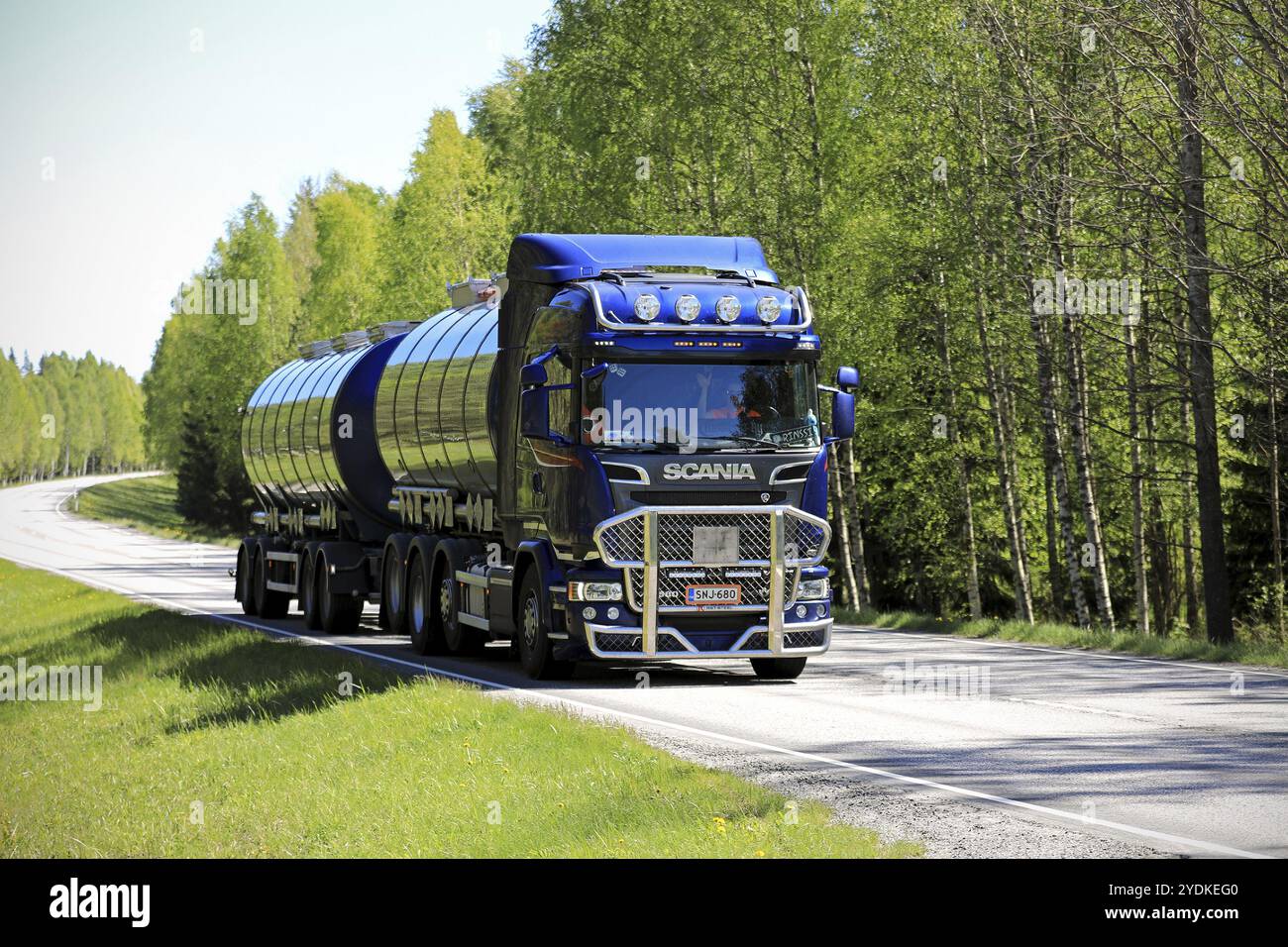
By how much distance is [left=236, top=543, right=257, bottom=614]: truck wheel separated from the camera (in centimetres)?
3020

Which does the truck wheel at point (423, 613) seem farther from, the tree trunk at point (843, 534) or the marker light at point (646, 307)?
the tree trunk at point (843, 534)

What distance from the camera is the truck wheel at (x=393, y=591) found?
910 inches

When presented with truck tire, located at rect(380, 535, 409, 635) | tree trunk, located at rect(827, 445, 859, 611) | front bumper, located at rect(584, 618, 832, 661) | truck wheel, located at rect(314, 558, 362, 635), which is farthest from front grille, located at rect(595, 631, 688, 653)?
tree trunk, located at rect(827, 445, 859, 611)

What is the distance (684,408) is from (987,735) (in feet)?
15.1

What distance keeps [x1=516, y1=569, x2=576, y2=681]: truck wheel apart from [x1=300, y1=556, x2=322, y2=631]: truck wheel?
8.65 m

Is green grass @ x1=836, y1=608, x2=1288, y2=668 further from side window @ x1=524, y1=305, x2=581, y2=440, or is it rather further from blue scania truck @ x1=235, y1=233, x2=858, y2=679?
side window @ x1=524, y1=305, x2=581, y2=440

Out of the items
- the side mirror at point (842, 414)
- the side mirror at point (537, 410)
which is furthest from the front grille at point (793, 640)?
the side mirror at point (537, 410)

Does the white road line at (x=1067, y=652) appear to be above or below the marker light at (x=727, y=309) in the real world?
below

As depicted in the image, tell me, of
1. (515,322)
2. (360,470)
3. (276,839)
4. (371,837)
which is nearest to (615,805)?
(371,837)

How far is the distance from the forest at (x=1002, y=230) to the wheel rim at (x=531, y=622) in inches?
352

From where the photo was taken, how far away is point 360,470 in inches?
970

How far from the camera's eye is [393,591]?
76.9 feet

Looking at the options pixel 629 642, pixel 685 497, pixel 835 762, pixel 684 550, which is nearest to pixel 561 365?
Answer: pixel 685 497
